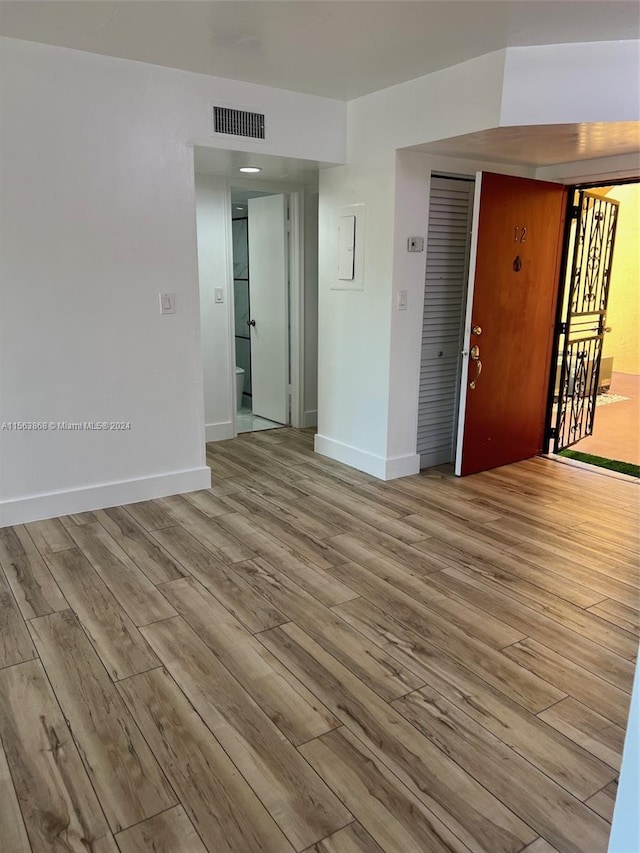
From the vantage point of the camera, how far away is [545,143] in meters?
3.58

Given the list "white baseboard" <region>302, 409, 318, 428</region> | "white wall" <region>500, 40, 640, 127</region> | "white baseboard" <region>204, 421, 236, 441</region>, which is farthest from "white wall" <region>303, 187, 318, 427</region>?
"white wall" <region>500, 40, 640, 127</region>

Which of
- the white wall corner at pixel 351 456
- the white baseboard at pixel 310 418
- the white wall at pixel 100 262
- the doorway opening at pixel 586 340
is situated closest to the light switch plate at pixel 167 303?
the white wall at pixel 100 262

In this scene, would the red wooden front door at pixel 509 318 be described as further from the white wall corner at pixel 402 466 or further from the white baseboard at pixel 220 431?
the white baseboard at pixel 220 431

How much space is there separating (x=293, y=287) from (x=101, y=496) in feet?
8.84

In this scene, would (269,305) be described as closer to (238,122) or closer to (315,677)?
(238,122)

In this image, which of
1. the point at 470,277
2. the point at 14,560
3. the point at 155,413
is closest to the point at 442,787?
the point at 14,560

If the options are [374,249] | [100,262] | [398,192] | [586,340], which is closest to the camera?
[100,262]

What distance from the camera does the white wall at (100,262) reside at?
10.6ft

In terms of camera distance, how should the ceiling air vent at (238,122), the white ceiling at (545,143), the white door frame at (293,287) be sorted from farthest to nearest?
the white door frame at (293,287) < the ceiling air vent at (238,122) < the white ceiling at (545,143)

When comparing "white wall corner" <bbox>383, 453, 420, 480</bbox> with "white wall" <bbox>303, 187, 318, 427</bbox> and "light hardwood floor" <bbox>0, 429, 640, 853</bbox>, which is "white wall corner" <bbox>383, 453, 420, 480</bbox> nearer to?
"light hardwood floor" <bbox>0, 429, 640, 853</bbox>

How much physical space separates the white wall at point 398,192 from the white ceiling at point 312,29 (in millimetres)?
Answer: 126

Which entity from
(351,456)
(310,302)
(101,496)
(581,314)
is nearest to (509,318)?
(581,314)

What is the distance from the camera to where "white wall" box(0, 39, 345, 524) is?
324 cm

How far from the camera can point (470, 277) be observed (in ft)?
13.4
